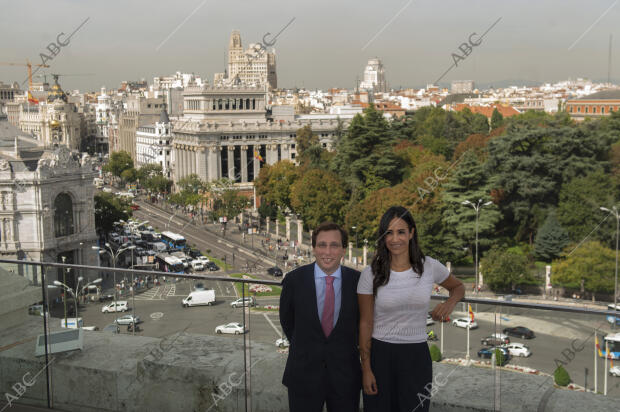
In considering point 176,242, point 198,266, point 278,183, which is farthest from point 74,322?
point 278,183

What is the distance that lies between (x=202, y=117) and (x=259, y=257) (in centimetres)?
2908

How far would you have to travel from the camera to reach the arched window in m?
28.4

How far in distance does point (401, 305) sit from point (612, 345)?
4.17ft

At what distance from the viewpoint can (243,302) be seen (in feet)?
14.1

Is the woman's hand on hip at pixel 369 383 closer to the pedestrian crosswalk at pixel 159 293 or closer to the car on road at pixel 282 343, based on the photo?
the car on road at pixel 282 343

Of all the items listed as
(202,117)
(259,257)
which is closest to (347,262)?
(259,257)

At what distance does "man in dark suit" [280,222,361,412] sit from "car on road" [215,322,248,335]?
0.90 m

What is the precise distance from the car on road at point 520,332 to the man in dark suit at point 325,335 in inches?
35.1

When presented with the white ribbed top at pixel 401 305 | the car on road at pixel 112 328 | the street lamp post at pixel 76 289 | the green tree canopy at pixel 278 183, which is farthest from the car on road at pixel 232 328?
the green tree canopy at pixel 278 183

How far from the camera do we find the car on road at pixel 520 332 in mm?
3738

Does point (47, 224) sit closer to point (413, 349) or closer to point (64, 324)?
point (64, 324)

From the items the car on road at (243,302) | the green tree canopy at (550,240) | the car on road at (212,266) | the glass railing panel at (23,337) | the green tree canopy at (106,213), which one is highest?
the car on road at (243,302)

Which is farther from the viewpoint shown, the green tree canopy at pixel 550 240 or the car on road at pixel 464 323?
the green tree canopy at pixel 550 240

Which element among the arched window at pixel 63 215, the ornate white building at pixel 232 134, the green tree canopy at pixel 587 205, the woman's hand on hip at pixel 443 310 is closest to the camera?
the woman's hand on hip at pixel 443 310
